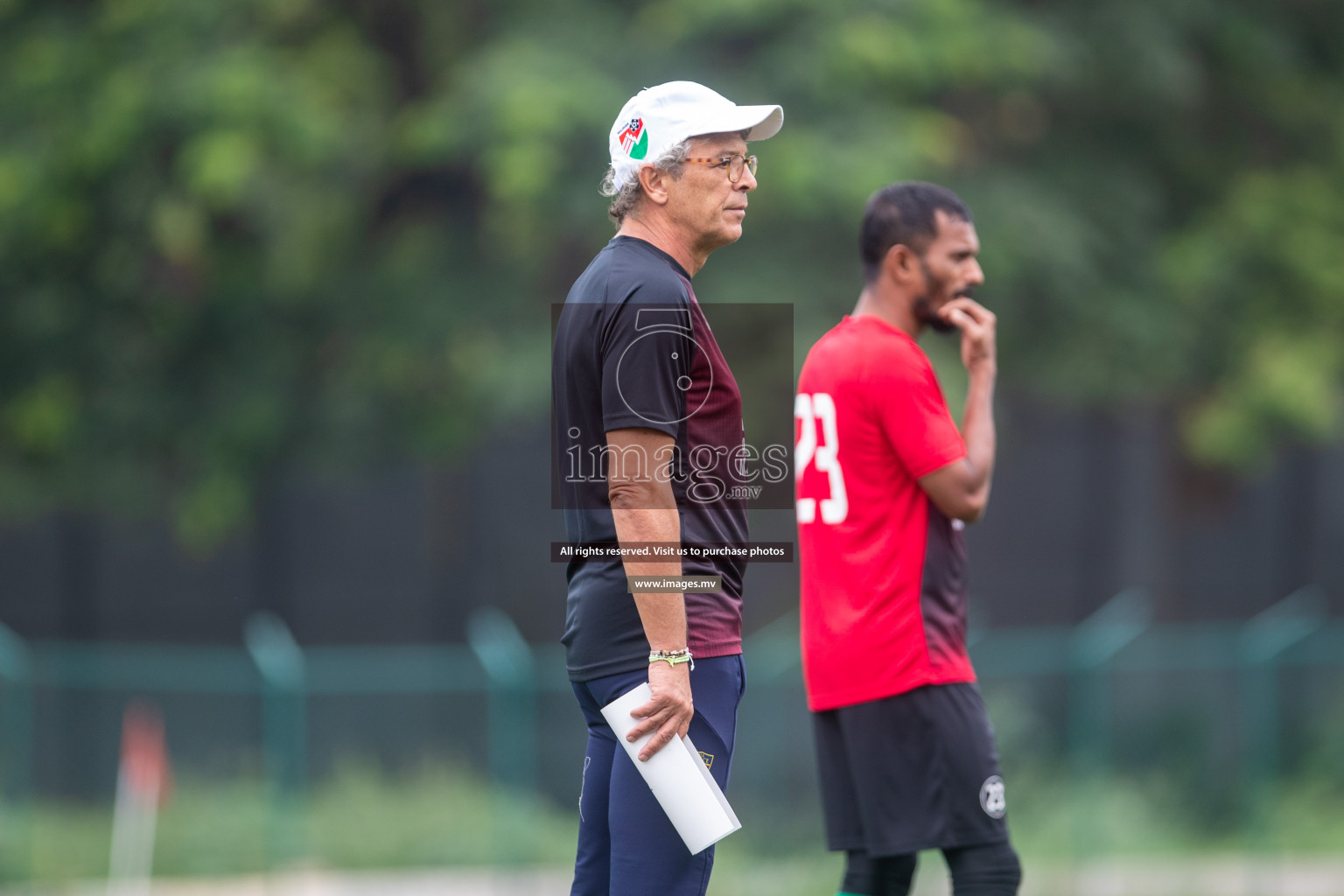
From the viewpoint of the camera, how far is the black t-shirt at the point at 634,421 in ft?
8.91

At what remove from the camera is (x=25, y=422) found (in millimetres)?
10125

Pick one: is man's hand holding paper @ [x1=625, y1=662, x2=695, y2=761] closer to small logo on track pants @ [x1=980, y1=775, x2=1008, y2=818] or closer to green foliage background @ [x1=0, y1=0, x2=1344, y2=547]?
small logo on track pants @ [x1=980, y1=775, x2=1008, y2=818]

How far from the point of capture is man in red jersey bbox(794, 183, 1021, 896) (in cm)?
352

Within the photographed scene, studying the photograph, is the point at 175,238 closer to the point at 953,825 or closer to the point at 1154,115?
the point at 1154,115

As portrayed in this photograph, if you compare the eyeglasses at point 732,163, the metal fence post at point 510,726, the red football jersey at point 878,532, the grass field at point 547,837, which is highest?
the eyeglasses at point 732,163

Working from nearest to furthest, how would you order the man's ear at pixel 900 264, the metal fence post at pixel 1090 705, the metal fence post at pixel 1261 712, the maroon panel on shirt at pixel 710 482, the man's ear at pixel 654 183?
the maroon panel on shirt at pixel 710 482 → the man's ear at pixel 654 183 → the man's ear at pixel 900 264 → the metal fence post at pixel 1090 705 → the metal fence post at pixel 1261 712

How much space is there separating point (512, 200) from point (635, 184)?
6.18 m

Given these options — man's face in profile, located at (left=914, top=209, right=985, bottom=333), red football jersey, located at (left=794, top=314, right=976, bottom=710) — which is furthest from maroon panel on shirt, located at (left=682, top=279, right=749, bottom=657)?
man's face in profile, located at (left=914, top=209, right=985, bottom=333)

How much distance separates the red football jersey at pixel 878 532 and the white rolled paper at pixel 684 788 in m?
0.92

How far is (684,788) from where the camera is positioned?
2.71m

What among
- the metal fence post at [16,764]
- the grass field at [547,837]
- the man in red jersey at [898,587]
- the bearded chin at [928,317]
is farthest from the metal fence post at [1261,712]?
the metal fence post at [16,764]

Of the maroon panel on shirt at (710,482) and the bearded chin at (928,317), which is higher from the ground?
the bearded chin at (928,317)

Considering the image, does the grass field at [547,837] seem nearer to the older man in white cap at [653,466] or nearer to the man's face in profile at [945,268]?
the man's face in profile at [945,268]

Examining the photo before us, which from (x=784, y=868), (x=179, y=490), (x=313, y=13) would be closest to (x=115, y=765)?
(x=179, y=490)
